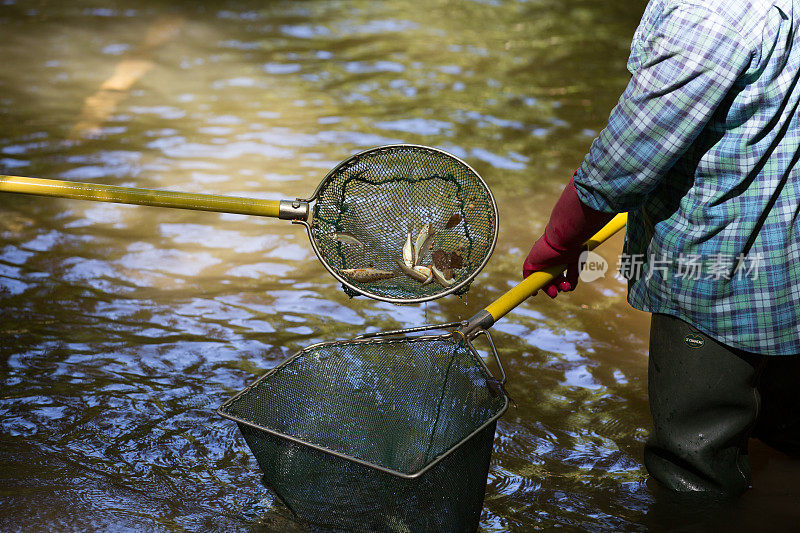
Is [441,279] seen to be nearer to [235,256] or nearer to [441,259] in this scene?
[441,259]

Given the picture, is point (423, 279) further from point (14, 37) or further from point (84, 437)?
point (14, 37)

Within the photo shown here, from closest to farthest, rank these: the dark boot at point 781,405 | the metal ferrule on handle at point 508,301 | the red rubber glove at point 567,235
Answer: the red rubber glove at point 567,235, the metal ferrule on handle at point 508,301, the dark boot at point 781,405

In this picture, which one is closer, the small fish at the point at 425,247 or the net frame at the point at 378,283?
the net frame at the point at 378,283

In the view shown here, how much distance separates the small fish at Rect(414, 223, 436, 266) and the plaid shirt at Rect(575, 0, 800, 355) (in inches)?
29.8

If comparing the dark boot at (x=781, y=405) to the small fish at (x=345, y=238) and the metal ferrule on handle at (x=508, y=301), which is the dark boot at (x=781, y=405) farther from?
the small fish at (x=345, y=238)

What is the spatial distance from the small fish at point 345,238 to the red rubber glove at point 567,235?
2.06ft

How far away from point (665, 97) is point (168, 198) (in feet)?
4.88

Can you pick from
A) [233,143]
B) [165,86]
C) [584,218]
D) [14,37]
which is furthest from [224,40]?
[584,218]

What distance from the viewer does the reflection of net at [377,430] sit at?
7.45ft

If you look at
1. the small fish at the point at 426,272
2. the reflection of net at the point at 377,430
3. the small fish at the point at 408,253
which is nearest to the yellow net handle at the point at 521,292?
the reflection of net at the point at 377,430

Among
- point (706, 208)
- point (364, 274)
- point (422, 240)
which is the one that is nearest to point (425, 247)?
point (422, 240)

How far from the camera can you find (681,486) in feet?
8.55

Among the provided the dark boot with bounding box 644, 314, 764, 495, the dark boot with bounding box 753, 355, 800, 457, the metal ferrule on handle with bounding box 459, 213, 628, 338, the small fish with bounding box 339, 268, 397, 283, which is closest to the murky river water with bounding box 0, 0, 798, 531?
the dark boot with bounding box 753, 355, 800, 457

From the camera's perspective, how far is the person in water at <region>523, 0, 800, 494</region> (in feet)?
6.49
